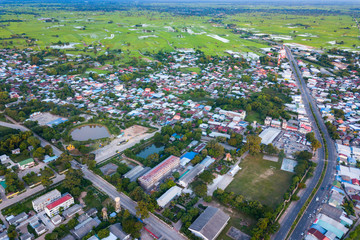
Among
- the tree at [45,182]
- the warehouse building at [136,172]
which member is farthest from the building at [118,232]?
the tree at [45,182]

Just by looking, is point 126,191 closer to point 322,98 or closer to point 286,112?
point 286,112

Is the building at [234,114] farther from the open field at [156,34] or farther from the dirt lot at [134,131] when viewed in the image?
the open field at [156,34]

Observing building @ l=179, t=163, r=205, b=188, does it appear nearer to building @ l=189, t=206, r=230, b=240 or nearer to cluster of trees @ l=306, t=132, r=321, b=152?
building @ l=189, t=206, r=230, b=240

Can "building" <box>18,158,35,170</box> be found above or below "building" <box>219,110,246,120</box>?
below

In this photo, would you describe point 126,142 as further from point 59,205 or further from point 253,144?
point 253,144

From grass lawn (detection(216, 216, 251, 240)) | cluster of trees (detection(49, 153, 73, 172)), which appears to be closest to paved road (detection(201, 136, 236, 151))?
grass lawn (detection(216, 216, 251, 240))

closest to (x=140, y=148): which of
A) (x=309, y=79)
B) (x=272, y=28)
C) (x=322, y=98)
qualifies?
(x=322, y=98)
